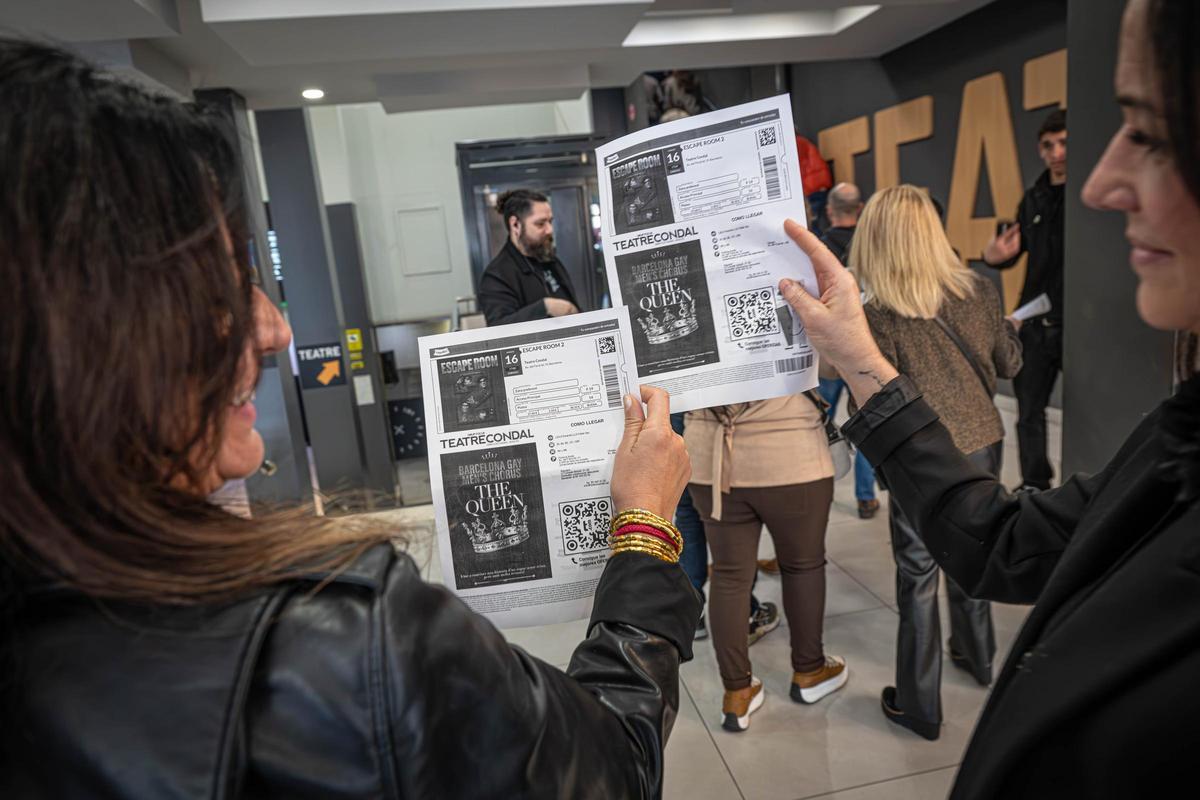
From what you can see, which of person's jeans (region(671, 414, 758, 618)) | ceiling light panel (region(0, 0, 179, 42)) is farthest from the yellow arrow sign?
person's jeans (region(671, 414, 758, 618))

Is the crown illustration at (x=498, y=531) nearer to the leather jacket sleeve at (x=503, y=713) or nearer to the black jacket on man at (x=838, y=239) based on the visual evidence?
the leather jacket sleeve at (x=503, y=713)

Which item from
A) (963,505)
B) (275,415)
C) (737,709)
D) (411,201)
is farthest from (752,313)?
(411,201)

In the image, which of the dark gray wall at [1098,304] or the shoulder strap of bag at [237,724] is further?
the dark gray wall at [1098,304]

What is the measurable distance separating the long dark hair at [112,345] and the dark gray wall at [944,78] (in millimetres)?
4969

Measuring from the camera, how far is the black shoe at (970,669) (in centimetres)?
227

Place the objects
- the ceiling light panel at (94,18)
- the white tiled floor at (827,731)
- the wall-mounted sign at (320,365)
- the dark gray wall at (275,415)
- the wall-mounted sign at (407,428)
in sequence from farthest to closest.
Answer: the wall-mounted sign at (407,428) < the wall-mounted sign at (320,365) < the dark gray wall at (275,415) < the ceiling light panel at (94,18) < the white tiled floor at (827,731)

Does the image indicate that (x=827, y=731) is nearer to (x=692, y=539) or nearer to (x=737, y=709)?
(x=737, y=709)

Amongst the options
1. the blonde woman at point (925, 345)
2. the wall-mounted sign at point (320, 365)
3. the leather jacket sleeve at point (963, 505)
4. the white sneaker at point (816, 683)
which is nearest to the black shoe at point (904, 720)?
the blonde woman at point (925, 345)

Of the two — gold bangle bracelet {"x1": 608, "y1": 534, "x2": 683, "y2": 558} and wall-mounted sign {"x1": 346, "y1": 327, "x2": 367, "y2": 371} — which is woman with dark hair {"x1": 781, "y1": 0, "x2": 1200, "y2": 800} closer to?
gold bangle bracelet {"x1": 608, "y1": 534, "x2": 683, "y2": 558}

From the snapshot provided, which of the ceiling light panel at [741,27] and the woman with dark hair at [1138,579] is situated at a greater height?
the ceiling light panel at [741,27]

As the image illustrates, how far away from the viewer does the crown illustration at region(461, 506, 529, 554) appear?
1.03 metres

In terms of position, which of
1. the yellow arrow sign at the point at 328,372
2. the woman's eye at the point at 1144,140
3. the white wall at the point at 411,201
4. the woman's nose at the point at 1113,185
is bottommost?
the yellow arrow sign at the point at 328,372

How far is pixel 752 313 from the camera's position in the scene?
1134 mm

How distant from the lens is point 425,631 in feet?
1.62
